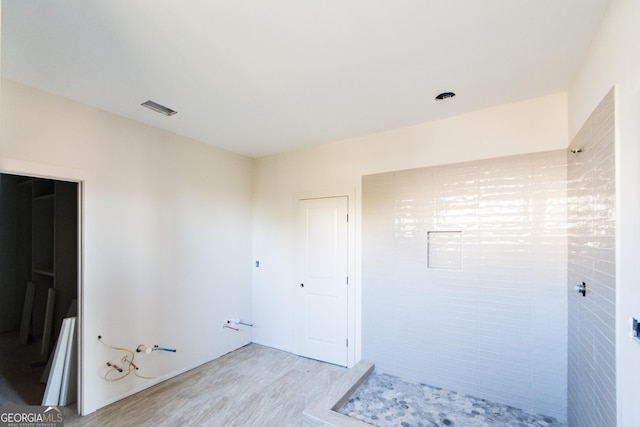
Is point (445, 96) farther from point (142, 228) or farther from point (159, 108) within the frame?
point (142, 228)

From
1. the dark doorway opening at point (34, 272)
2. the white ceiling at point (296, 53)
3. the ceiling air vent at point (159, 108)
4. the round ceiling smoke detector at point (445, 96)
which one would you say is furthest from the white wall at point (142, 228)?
the round ceiling smoke detector at point (445, 96)

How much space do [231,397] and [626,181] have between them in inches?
129

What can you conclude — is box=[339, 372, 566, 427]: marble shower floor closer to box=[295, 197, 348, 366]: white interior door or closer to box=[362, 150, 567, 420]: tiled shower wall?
box=[362, 150, 567, 420]: tiled shower wall

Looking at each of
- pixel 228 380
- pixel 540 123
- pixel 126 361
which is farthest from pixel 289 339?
pixel 540 123

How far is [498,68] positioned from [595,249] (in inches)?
51.9

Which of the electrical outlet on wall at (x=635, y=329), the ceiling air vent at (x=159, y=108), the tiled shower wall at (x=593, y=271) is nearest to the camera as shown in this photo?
the electrical outlet on wall at (x=635, y=329)

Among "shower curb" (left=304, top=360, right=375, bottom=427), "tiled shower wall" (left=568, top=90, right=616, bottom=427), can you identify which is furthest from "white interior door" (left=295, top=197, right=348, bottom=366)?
"tiled shower wall" (left=568, top=90, right=616, bottom=427)

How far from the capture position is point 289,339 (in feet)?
12.5

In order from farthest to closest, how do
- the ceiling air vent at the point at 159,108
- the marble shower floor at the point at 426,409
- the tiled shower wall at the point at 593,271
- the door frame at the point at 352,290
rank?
the door frame at the point at 352,290 → the ceiling air vent at the point at 159,108 → the marble shower floor at the point at 426,409 → the tiled shower wall at the point at 593,271

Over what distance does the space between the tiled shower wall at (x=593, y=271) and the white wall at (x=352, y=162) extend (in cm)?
43

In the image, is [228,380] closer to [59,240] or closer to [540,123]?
[59,240]

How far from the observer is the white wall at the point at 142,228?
2283 mm

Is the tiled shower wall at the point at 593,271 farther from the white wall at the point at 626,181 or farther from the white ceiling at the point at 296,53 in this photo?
the white ceiling at the point at 296,53

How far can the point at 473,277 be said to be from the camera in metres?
2.65
